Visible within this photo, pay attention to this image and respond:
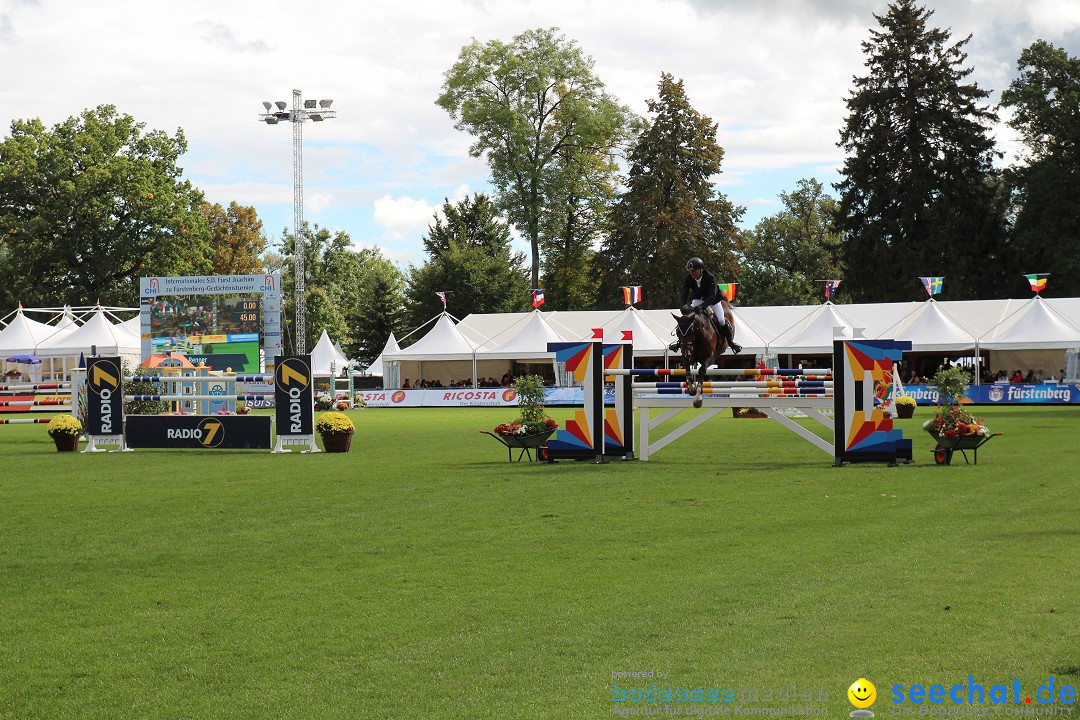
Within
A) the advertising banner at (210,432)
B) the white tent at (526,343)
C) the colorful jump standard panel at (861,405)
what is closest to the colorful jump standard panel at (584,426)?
the colorful jump standard panel at (861,405)

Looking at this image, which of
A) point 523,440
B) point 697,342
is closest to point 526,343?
point 523,440

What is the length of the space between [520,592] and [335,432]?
1466cm

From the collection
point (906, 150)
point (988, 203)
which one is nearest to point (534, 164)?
point (906, 150)

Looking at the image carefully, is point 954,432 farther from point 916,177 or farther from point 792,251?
point 792,251

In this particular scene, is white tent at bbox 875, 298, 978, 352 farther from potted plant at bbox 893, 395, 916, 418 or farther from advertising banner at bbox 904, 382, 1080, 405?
potted plant at bbox 893, 395, 916, 418

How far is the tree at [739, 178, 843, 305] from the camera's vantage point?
79.9 meters

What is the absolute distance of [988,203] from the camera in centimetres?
5853

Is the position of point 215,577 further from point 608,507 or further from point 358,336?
point 358,336

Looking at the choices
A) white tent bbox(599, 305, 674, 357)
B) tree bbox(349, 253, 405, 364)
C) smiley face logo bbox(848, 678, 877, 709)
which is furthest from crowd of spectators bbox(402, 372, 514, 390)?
smiley face logo bbox(848, 678, 877, 709)

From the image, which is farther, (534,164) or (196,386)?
(534,164)

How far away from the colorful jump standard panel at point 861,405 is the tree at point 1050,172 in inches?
1666

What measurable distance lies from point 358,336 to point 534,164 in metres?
15.3

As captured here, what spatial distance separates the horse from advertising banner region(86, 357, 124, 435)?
1231cm

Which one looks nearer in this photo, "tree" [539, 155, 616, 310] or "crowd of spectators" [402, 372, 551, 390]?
"crowd of spectators" [402, 372, 551, 390]
